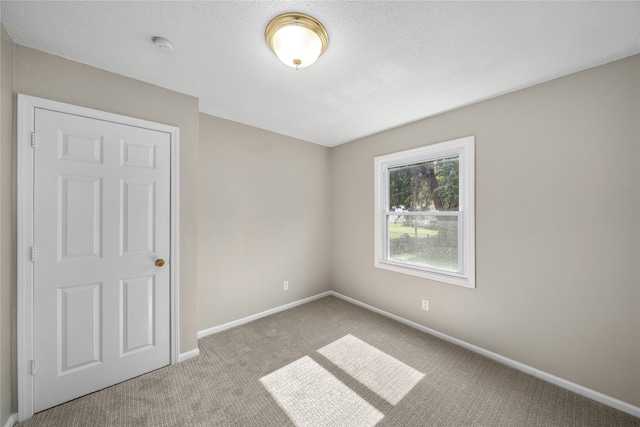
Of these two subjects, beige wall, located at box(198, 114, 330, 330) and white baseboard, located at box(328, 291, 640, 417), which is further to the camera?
beige wall, located at box(198, 114, 330, 330)

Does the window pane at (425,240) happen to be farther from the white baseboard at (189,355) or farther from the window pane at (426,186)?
the white baseboard at (189,355)

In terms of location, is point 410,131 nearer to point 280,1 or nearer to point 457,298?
point 457,298

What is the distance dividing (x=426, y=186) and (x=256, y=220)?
84.6 inches

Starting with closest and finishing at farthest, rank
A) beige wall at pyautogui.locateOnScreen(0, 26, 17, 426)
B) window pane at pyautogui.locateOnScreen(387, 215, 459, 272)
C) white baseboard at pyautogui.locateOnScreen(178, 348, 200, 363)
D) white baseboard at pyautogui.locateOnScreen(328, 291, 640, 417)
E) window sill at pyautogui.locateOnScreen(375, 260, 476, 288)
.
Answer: beige wall at pyautogui.locateOnScreen(0, 26, 17, 426), white baseboard at pyautogui.locateOnScreen(328, 291, 640, 417), white baseboard at pyautogui.locateOnScreen(178, 348, 200, 363), window sill at pyautogui.locateOnScreen(375, 260, 476, 288), window pane at pyautogui.locateOnScreen(387, 215, 459, 272)

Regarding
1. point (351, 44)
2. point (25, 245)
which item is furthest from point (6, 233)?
point (351, 44)

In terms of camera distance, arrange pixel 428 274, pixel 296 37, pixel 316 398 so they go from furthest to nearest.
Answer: pixel 428 274, pixel 316 398, pixel 296 37

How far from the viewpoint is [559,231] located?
6.57ft

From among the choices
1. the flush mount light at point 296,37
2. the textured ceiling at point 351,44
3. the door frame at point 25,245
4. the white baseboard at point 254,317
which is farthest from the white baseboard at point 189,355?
the flush mount light at point 296,37

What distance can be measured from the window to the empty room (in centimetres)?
3

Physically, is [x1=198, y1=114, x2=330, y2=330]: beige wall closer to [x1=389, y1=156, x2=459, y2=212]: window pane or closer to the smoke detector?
the smoke detector

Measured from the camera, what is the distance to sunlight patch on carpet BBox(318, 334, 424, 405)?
1961mm

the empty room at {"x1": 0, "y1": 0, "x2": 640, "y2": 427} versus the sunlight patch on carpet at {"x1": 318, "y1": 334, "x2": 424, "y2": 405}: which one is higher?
the empty room at {"x1": 0, "y1": 0, "x2": 640, "y2": 427}

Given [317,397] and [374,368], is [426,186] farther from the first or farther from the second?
[317,397]

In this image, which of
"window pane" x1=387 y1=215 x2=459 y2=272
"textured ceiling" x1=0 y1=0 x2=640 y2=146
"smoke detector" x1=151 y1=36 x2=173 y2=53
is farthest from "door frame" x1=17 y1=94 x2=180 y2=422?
"window pane" x1=387 y1=215 x2=459 y2=272
